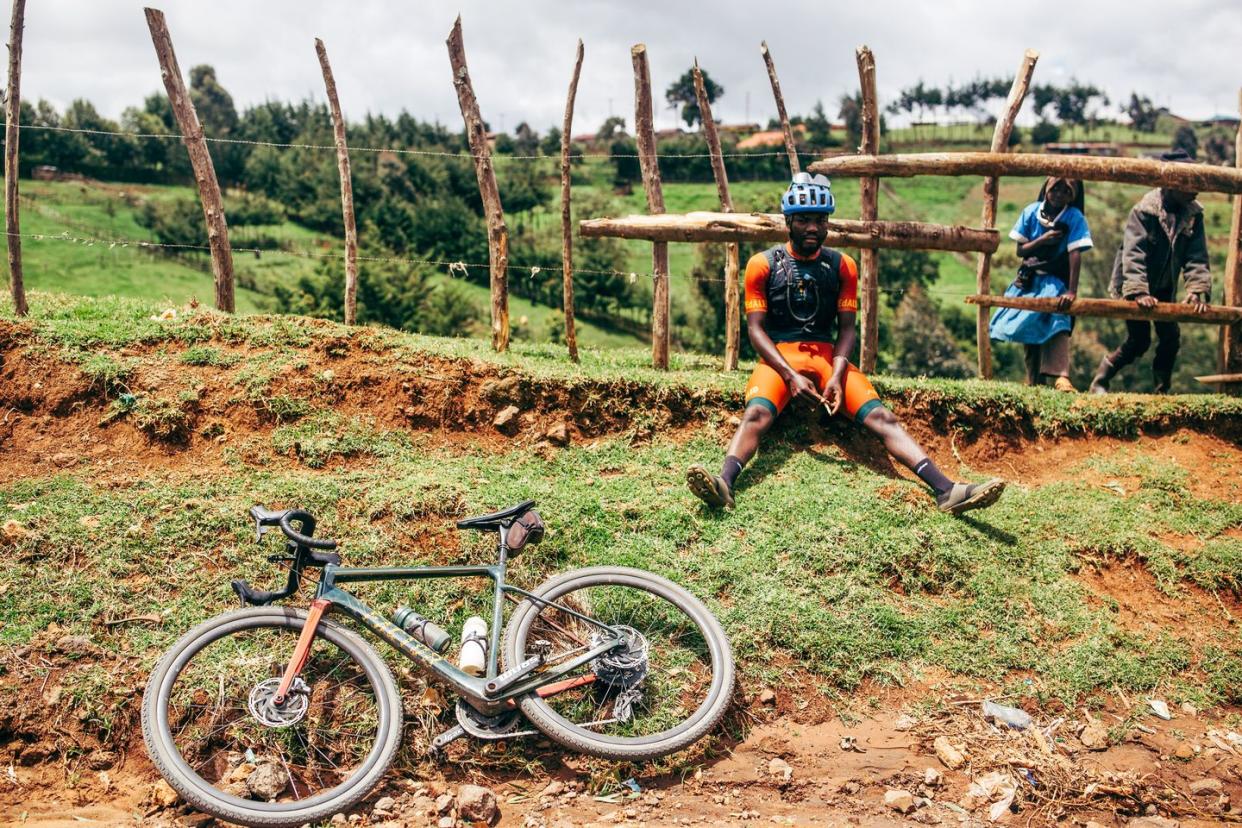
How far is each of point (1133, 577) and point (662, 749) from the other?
369 cm

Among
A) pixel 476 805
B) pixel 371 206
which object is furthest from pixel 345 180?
pixel 371 206


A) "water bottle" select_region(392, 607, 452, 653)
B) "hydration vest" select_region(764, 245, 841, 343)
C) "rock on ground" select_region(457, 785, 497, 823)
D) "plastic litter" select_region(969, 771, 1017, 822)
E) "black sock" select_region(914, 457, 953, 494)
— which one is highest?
"hydration vest" select_region(764, 245, 841, 343)

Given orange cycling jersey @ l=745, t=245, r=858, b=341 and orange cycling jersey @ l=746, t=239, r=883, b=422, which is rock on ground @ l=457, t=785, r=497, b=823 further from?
orange cycling jersey @ l=745, t=245, r=858, b=341

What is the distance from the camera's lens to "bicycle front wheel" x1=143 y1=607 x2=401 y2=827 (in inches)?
148

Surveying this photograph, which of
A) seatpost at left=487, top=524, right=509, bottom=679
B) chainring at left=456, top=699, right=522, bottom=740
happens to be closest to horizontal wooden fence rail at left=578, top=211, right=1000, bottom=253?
seatpost at left=487, top=524, right=509, bottom=679

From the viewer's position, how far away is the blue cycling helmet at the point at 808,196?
6.34 meters

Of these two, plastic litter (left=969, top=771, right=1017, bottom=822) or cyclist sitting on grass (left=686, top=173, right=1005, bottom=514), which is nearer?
plastic litter (left=969, top=771, right=1017, bottom=822)

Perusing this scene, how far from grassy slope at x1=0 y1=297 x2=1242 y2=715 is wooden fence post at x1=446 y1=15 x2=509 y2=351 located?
120 centimetres

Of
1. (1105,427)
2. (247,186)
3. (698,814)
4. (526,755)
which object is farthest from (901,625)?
(247,186)

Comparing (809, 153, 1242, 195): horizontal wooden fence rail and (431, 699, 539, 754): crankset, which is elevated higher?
(809, 153, 1242, 195): horizontal wooden fence rail

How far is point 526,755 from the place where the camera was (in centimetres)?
436

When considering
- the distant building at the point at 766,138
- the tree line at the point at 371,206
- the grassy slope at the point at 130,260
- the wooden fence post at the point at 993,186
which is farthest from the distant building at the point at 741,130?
the wooden fence post at the point at 993,186

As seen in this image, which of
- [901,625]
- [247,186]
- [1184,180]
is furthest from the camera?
[247,186]

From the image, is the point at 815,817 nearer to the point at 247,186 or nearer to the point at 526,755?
the point at 526,755
